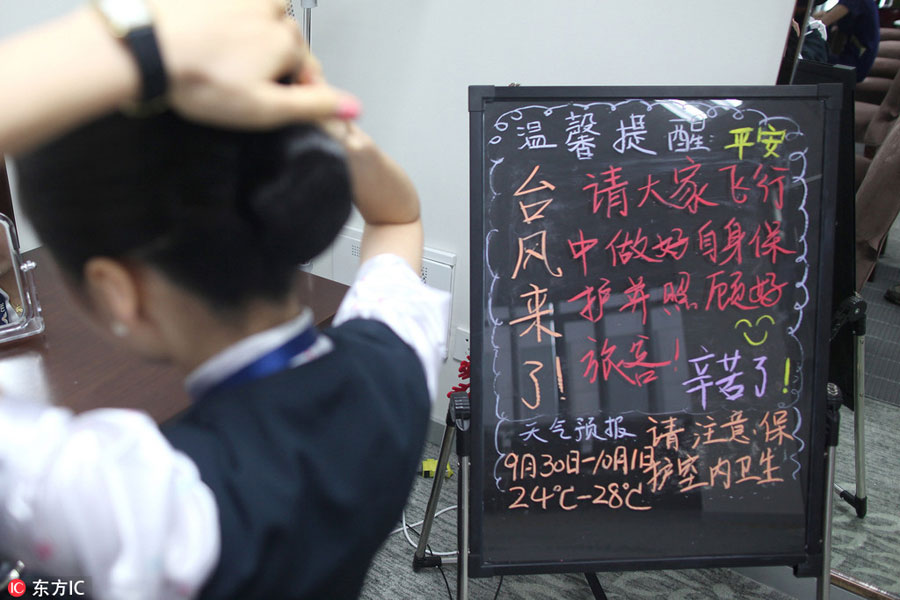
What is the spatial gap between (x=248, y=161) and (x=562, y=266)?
91 centimetres

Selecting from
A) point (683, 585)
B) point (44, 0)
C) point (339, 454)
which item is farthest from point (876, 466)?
point (44, 0)

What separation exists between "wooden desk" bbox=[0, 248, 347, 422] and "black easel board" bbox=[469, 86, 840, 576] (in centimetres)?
56

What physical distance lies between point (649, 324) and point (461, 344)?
0.92 metres

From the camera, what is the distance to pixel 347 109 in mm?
445

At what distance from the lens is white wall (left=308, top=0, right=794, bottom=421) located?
61.4 inches

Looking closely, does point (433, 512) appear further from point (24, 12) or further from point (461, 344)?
point (24, 12)

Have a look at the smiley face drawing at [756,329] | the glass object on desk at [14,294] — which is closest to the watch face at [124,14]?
the glass object on desk at [14,294]

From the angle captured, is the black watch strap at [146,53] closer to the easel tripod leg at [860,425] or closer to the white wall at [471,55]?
the white wall at [471,55]

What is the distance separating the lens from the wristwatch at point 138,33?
15.0 inches

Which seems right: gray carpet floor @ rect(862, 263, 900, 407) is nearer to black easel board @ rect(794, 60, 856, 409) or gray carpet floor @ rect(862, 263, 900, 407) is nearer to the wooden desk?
black easel board @ rect(794, 60, 856, 409)

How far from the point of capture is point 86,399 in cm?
107

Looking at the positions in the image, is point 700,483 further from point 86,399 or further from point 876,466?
point 86,399

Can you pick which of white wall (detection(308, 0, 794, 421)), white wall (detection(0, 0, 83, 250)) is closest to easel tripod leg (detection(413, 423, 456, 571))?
Result: white wall (detection(308, 0, 794, 421))

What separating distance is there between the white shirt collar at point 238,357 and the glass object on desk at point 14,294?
891 millimetres
